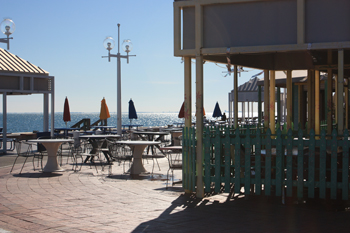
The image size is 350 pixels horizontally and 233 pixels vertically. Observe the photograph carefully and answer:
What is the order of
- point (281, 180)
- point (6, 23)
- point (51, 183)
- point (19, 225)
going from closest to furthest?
point (19, 225)
point (281, 180)
point (51, 183)
point (6, 23)

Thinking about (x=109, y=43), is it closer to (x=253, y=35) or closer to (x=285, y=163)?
(x=253, y=35)

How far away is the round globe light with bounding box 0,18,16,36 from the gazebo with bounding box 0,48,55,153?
3232mm

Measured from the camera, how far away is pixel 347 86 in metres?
16.4

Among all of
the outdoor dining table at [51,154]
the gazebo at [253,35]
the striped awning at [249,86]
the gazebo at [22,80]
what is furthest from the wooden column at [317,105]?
the striped awning at [249,86]

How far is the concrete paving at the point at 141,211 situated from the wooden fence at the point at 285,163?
11.9 inches

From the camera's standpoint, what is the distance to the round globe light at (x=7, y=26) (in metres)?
13.2

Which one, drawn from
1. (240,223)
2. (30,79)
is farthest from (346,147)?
(30,79)

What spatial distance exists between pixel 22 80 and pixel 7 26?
13.1 ft

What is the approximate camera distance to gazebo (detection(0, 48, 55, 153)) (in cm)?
1634

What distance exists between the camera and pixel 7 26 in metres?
13.2

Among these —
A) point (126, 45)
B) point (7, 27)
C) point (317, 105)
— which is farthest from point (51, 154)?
point (126, 45)

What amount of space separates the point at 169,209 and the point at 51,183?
3533 mm

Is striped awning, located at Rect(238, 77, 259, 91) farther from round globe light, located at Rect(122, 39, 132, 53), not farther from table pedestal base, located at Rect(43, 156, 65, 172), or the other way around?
table pedestal base, located at Rect(43, 156, 65, 172)

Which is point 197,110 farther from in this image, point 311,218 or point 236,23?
point 311,218
